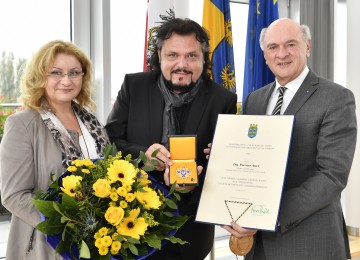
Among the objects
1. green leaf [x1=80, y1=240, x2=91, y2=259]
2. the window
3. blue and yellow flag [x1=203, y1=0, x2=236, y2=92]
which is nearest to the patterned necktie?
green leaf [x1=80, y1=240, x2=91, y2=259]

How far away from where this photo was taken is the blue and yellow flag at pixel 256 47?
3.88 m

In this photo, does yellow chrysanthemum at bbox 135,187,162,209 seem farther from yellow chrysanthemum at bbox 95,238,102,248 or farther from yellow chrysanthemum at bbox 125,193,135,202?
yellow chrysanthemum at bbox 95,238,102,248

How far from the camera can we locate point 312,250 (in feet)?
6.86

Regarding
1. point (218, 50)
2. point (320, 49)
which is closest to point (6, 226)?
point (218, 50)

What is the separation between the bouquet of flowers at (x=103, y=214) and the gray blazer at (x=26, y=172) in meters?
0.31

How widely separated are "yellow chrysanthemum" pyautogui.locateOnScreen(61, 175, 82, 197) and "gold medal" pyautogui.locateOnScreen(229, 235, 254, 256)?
2.69 feet

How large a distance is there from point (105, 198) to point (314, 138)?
1.00 meters

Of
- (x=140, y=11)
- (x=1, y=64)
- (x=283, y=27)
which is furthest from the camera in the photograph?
(x=140, y=11)

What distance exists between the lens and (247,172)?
78.4 inches

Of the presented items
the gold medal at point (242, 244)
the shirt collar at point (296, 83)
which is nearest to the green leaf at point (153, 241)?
the gold medal at point (242, 244)

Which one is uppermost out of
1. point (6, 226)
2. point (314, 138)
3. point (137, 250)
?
point (314, 138)

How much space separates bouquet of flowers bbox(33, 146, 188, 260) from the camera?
1.52m

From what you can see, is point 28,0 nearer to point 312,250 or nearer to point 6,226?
point 6,226

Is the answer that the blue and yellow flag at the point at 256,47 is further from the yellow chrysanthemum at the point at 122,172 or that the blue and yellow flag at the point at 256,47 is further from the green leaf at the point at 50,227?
the green leaf at the point at 50,227
